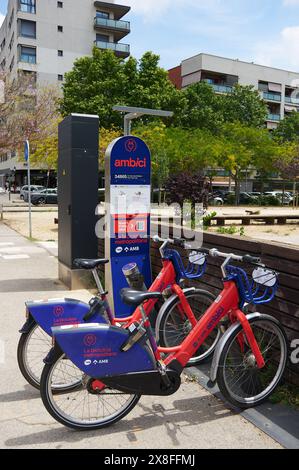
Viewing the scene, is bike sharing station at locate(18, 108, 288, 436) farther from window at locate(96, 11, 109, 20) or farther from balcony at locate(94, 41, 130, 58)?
window at locate(96, 11, 109, 20)

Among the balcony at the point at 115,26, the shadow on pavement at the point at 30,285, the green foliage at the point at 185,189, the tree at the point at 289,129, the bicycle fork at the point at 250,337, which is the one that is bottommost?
the shadow on pavement at the point at 30,285

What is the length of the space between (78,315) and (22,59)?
55967mm

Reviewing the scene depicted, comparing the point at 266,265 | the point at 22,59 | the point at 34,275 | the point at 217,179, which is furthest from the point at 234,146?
the point at 266,265

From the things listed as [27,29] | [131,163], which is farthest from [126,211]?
[27,29]

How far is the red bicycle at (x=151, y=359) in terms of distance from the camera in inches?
124

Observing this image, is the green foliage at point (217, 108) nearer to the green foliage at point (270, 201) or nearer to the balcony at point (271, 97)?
the green foliage at point (270, 201)

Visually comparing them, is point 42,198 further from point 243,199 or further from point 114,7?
point 114,7

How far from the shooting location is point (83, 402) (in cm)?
354

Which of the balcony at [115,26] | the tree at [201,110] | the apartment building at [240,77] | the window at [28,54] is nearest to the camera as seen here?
the tree at [201,110]

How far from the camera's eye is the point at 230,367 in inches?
148

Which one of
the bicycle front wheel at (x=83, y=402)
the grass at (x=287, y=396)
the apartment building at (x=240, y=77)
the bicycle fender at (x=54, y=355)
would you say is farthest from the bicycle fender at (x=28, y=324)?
the apartment building at (x=240, y=77)

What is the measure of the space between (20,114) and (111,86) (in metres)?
16.3

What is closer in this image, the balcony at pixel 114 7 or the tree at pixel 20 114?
the tree at pixel 20 114

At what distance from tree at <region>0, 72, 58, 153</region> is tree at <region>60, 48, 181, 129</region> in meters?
9.82
